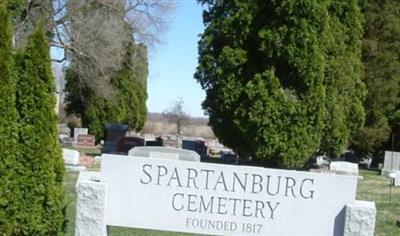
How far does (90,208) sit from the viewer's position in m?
6.58

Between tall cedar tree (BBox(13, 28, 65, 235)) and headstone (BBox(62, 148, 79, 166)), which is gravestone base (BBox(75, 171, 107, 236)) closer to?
tall cedar tree (BBox(13, 28, 65, 235))

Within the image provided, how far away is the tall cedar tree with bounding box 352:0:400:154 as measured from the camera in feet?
99.8

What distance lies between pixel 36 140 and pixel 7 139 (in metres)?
0.29

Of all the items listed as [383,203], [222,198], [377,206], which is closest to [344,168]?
[383,203]

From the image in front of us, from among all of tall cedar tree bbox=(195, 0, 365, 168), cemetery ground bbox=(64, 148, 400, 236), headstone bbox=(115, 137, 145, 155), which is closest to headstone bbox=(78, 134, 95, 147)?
headstone bbox=(115, 137, 145, 155)

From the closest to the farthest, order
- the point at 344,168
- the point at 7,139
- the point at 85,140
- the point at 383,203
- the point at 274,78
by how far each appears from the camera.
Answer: the point at 7,139 → the point at 383,203 → the point at 274,78 → the point at 344,168 → the point at 85,140

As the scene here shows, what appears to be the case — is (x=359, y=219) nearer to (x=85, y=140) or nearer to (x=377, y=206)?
Result: (x=377, y=206)

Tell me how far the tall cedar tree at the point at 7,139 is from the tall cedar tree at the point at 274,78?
1352 cm

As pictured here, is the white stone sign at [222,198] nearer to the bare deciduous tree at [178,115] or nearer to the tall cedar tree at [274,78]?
the tall cedar tree at [274,78]

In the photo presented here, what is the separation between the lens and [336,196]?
Result: 6.44 m

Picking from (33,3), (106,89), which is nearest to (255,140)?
(33,3)

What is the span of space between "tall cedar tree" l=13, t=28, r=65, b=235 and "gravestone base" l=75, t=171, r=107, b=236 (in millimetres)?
519

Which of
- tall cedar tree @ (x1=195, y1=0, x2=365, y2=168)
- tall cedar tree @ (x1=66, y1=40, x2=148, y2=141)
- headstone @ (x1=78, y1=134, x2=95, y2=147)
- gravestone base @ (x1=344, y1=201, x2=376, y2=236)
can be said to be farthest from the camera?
tall cedar tree @ (x1=66, y1=40, x2=148, y2=141)

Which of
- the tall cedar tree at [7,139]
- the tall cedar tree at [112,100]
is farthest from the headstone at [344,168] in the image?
the tall cedar tree at [112,100]
